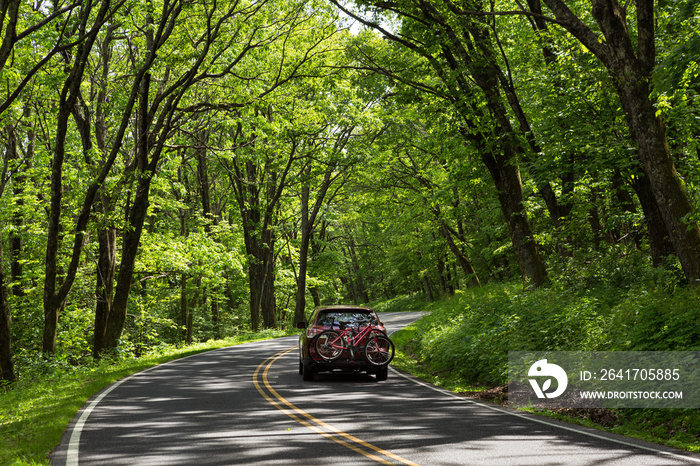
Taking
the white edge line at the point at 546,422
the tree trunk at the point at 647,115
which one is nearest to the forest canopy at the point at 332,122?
the tree trunk at the point at 647,115

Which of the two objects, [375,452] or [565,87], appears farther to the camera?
Result: [565,87]

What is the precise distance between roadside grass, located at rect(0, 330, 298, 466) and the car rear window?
5.28 meters

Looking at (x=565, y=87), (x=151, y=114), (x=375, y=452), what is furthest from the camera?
(x=151, y=114)

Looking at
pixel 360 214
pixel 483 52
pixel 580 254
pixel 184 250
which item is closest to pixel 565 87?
pixel 483 52

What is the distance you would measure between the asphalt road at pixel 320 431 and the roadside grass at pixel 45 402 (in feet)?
0.88

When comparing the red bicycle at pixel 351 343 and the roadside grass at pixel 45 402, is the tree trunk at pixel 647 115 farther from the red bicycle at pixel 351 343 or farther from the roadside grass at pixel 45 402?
the roadside grass at pixel 45 402

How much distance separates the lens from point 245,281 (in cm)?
4512

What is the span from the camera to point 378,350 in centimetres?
1291

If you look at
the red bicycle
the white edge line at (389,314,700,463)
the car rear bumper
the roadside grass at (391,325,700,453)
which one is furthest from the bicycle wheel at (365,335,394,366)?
the roadside grass at (391,325,700,453)

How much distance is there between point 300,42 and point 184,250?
12265 mm

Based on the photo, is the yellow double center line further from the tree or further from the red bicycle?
the tree

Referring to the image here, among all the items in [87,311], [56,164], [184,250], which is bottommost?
[87,311]

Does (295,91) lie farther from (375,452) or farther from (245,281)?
(245,281)

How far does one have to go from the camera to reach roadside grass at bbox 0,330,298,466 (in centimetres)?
741
